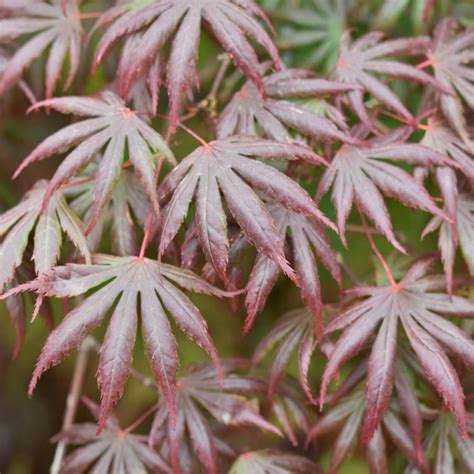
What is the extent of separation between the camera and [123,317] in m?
0.94

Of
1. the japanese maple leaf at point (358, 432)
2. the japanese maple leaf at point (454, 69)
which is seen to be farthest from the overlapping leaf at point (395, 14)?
the japanese maple leaf at point (358, 432)

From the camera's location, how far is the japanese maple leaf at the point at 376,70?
1117 mm

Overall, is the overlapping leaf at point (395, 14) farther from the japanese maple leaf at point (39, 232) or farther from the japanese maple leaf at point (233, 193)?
the japanese maple leaf at point (39, 232)

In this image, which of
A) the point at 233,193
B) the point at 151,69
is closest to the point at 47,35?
the point at 151,69

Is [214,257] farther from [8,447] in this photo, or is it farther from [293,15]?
[8,447]

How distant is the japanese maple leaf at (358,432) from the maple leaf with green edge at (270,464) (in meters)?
0.06

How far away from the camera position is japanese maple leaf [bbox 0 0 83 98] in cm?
120


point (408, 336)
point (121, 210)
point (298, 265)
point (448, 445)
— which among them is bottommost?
point (448, 445)

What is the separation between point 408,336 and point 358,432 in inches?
9.7

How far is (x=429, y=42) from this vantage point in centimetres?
120

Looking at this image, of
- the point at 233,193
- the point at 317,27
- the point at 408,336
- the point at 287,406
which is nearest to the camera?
the point at 233,193

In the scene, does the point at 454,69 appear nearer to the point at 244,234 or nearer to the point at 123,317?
the point at 244,234

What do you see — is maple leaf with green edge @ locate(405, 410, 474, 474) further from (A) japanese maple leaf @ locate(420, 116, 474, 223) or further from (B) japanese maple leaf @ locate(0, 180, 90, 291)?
(B) japanese maple leaf @ locate(0, 180, 90, 291)

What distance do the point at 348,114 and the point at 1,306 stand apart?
1103 millimetres
